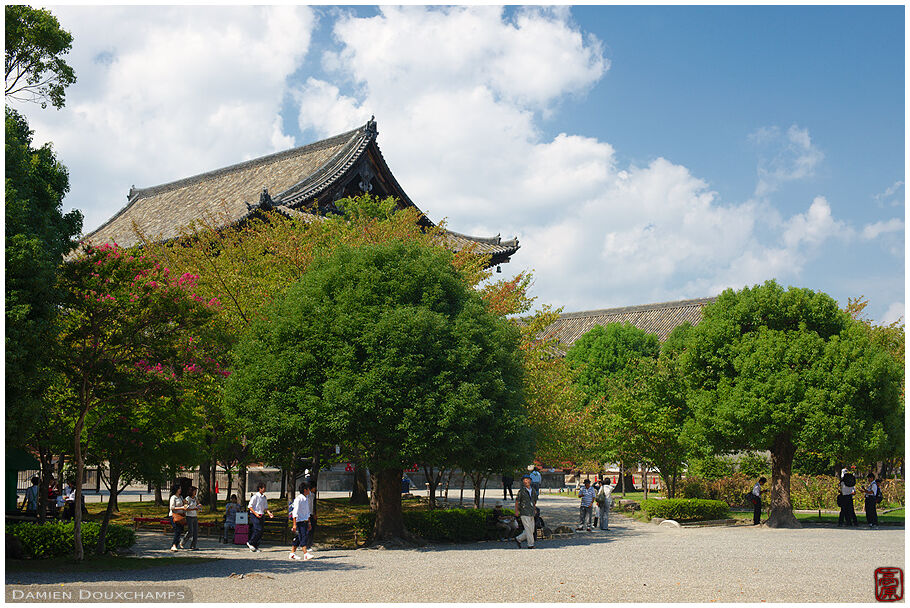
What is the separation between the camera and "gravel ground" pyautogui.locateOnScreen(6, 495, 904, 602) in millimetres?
12398

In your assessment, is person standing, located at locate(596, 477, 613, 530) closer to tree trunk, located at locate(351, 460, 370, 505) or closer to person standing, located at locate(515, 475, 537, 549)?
person standing, located at locate(515, 475, 537, 549)

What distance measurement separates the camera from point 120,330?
615 inches

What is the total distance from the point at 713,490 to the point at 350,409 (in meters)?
20.3

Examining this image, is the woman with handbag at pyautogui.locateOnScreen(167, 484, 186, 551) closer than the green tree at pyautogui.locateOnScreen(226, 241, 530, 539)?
Yes

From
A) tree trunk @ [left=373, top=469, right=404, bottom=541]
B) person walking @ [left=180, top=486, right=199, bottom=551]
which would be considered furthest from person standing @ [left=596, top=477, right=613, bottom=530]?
person walking @ [left=180, top=486, right=199, bottom=551]

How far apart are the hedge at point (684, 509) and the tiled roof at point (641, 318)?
42777 mm

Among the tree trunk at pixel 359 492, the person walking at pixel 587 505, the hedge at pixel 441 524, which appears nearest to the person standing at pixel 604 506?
the person walking at pixel 587 505

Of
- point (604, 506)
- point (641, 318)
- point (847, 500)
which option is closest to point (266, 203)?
point (604, 506)

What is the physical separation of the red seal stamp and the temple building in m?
20.0

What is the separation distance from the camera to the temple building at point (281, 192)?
37250mm

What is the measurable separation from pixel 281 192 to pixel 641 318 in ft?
156

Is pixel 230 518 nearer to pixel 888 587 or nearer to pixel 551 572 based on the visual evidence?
pixel 551 572

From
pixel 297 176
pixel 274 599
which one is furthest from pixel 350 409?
pixel 297 176

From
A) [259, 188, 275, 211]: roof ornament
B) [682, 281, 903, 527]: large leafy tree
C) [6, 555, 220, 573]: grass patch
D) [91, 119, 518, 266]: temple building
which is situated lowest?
[6, 555, 220, 573]: grass patch
